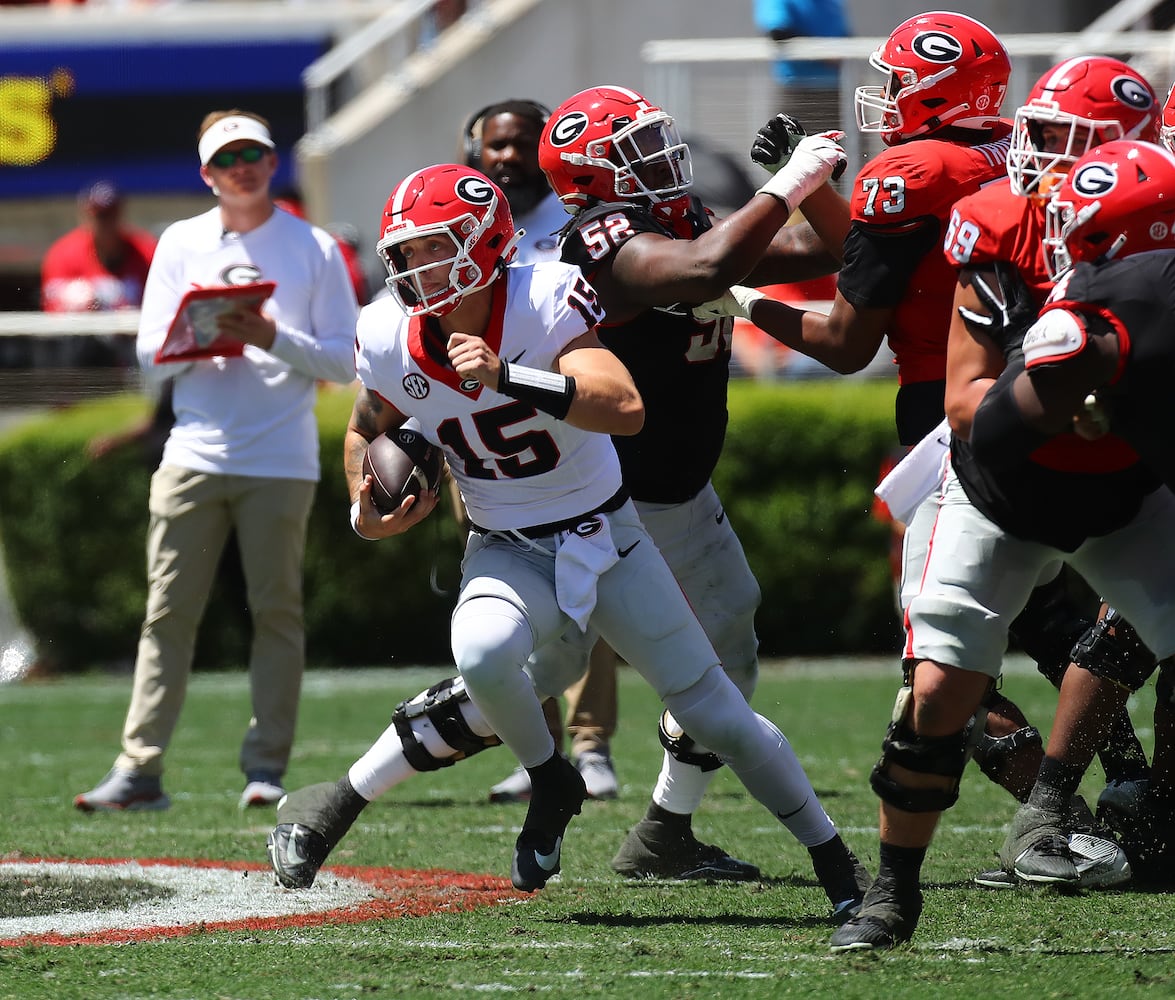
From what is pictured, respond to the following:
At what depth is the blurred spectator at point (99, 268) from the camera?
1089 centimetres

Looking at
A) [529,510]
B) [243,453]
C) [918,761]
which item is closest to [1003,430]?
[918,761]

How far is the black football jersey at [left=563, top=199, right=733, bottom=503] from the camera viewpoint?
15.1 feet

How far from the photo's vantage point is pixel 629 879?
15.5ft

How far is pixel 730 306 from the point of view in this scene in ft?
14.5

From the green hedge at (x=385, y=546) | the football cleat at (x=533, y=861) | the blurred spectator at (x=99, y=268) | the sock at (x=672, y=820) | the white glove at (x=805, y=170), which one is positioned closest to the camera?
the football cleat at (x=533, y=861)

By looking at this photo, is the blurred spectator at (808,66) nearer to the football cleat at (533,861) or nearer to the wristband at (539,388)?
the wristband at (539,388)

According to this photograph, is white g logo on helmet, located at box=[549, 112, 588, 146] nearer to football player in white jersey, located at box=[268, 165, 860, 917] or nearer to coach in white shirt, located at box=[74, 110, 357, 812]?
football player in white jersey, located at box=[268, 165, 860, 917]

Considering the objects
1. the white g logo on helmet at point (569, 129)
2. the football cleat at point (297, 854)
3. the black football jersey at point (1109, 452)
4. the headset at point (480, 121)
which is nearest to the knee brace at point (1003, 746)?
the black football jersey at point (1109, 452)

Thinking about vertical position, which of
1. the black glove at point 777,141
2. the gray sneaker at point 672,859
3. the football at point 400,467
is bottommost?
the gray sneaker at point 672,859

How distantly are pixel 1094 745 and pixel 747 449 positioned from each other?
18.4ft

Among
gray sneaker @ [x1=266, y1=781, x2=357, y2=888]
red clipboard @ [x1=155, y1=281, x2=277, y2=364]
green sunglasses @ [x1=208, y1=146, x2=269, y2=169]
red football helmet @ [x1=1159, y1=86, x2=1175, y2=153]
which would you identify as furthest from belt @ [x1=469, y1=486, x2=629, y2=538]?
green sunglasses @ [x1=208, y1=146, x2=269, y2=169]

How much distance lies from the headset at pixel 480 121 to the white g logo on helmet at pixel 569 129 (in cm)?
158

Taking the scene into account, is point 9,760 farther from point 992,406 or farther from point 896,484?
point 992,406

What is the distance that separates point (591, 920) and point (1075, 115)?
2071 mm
